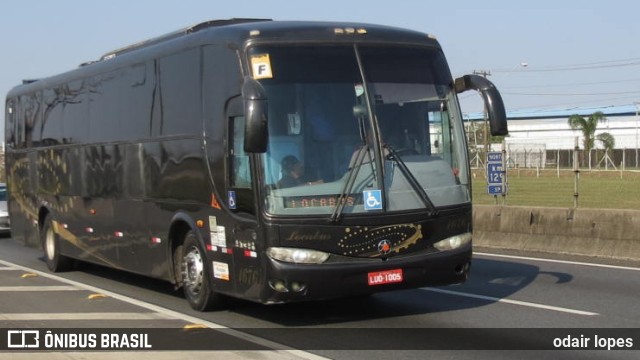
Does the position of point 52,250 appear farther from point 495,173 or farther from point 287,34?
A: point 495,173

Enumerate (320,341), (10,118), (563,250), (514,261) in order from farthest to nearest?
(10,118) → (563,250) → (514,261) → (320,341)

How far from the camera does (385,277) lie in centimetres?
920

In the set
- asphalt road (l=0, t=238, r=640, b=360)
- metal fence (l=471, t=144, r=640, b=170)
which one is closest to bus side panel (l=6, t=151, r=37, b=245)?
asphalt road (l=0, t=238, r=640, b=360)

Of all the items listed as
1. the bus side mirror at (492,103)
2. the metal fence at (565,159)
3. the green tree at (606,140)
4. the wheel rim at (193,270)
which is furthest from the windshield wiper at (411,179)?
the green tree at (606,140)

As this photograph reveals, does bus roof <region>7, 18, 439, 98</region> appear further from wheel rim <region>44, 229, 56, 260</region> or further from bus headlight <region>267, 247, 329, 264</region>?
wheel rim <region>44, 229, 56, 260</region>

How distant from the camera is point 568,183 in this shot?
48625mm

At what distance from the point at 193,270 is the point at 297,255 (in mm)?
2236

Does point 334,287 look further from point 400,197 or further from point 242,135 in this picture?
point 242,135

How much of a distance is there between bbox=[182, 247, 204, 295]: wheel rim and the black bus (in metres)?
0.02

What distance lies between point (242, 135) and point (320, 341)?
226 cm

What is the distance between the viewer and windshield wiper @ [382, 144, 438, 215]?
363 inches

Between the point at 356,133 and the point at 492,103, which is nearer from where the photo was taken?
the point at 356,133

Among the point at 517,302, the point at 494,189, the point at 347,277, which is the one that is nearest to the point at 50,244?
the point at 347,277

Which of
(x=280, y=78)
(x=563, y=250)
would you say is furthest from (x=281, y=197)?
(x=563, y=250)
